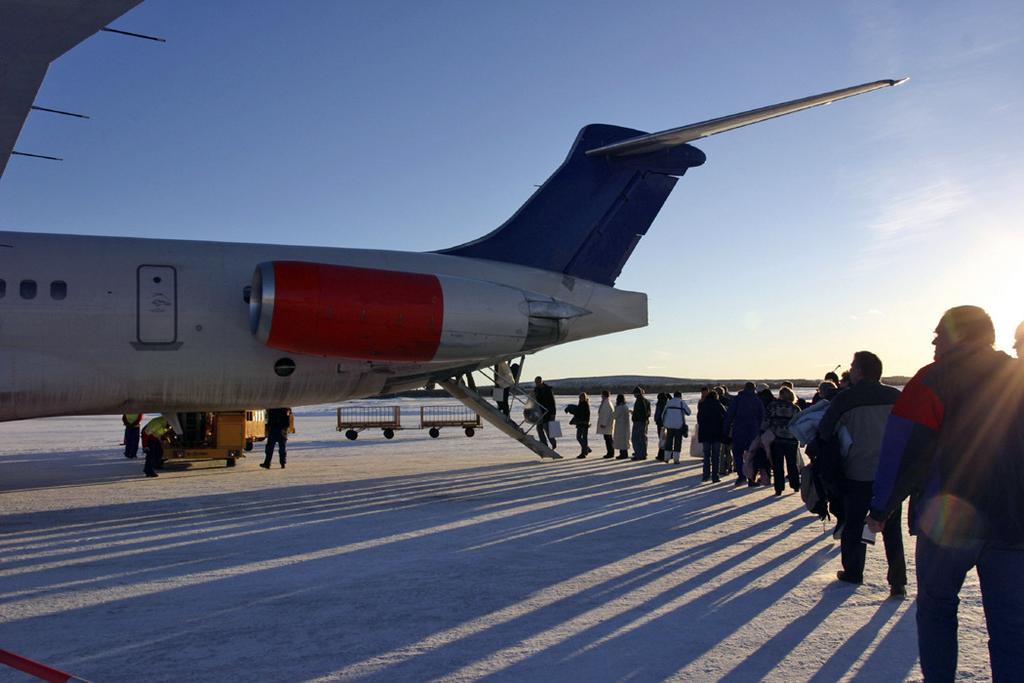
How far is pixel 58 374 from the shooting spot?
10961mm

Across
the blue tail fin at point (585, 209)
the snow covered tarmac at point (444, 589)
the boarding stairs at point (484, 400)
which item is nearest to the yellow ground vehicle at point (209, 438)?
the snow covered tarmac at point (444, 589)

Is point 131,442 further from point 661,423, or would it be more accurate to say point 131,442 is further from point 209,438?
point 661,423

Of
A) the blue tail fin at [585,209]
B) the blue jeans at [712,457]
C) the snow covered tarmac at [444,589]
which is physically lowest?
the snow covered tarmac at [444,589]

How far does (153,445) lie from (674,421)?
10.7m

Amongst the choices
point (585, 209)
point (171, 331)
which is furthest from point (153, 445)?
point (585, 209)

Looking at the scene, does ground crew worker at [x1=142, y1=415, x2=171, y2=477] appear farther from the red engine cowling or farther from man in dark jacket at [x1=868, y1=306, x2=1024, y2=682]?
man in dark jacket at [x1=868, y1=306, x2=1024, y2=682]

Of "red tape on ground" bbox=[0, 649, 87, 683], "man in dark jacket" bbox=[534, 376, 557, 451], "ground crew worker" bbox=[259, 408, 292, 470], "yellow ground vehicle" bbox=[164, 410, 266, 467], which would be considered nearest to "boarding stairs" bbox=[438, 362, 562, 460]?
"man in dark jacket" bbox=[534, 376, 557, 451]

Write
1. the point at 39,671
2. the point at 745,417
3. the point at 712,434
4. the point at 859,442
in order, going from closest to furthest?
the point at 39,671 → the point at 859,442 → the point at 745,417 → the point at 712,434

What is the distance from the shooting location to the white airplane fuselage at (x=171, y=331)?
429 inches

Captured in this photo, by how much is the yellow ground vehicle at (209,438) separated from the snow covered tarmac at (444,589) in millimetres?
3985

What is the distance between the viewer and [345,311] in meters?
11.2

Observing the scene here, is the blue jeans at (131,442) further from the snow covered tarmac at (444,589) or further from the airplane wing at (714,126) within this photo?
the airplane wing at (714,126)

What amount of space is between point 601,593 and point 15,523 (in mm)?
7631

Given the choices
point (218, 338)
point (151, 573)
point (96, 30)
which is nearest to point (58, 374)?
point (218, 338)
